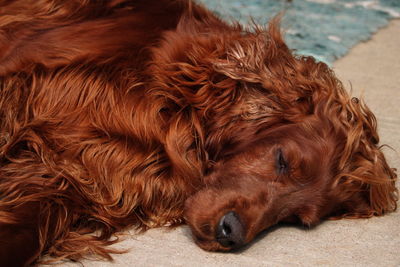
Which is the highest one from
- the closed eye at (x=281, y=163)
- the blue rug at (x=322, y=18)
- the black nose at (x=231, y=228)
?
the closed eye at (x=281, y=163)

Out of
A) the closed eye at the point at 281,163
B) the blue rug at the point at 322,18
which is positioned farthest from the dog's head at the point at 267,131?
the blue rug at the point at 322,18

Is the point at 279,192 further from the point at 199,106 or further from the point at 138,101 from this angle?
the point at 138,101

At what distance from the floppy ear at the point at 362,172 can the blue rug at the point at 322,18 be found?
1998 millimetres

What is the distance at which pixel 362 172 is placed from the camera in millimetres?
3178

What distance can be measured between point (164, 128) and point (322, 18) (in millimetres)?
3800

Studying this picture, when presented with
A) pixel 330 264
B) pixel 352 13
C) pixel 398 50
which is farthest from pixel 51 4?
pixel 352 13

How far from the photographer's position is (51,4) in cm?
343

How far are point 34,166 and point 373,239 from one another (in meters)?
1.52

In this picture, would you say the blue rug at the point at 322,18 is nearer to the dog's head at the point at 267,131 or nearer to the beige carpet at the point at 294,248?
Answer: the dog's head at the point at 267,131

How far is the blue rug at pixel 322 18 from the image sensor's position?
18.8ft

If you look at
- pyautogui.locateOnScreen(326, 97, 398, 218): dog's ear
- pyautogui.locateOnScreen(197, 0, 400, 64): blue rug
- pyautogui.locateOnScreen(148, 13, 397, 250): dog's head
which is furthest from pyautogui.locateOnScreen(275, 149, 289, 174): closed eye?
pyautogui.locateOnScreen(197, 0, 400, 64): blue rug

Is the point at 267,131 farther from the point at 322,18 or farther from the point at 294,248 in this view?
the point at 322,18

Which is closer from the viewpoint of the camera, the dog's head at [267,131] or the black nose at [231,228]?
the black nose at [231,228]

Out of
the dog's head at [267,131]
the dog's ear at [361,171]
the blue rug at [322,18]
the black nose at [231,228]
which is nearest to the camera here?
the black nose at [231,228]
